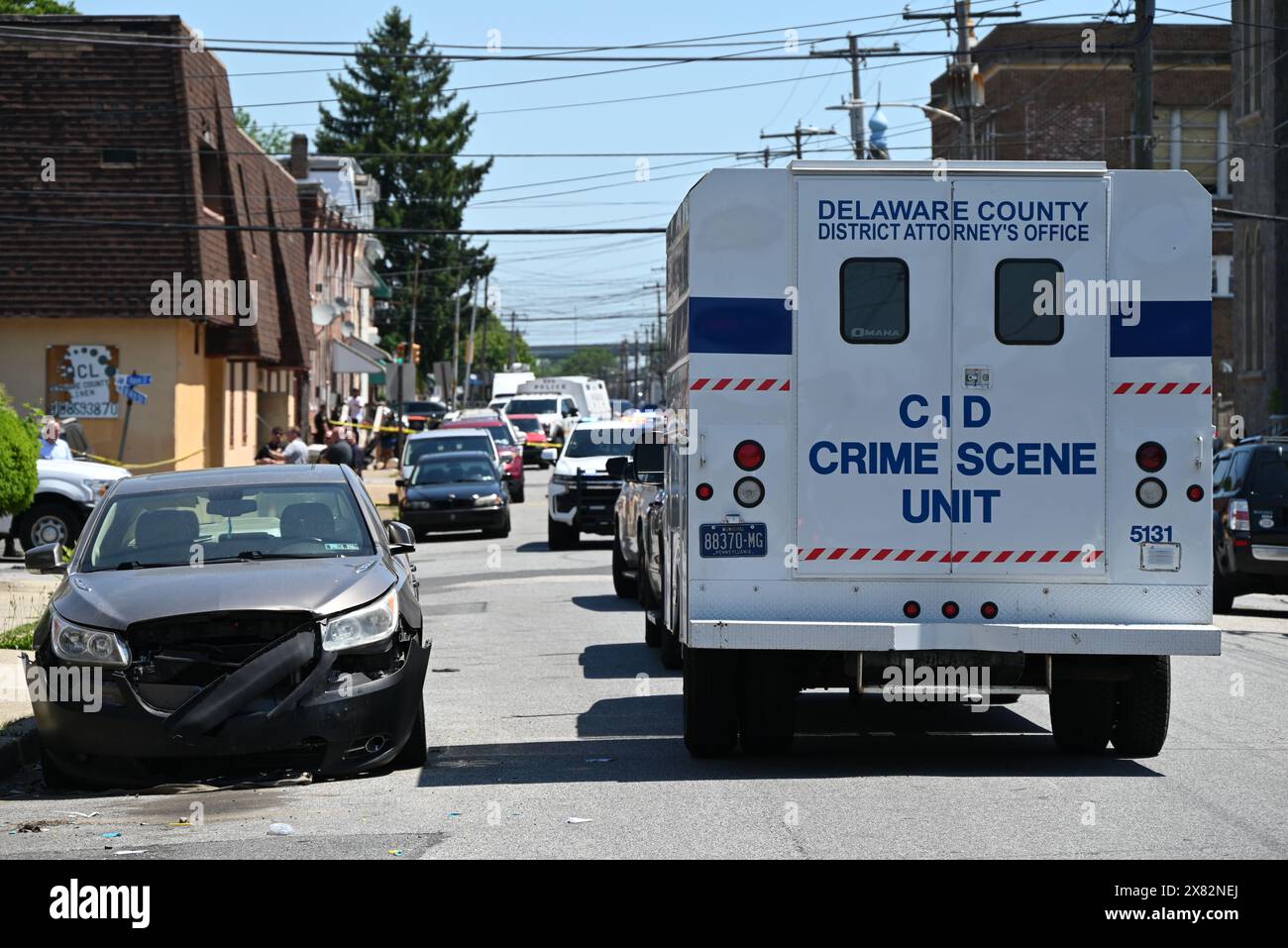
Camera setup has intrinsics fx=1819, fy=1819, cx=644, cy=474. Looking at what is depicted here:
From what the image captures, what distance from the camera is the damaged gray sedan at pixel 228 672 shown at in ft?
29.6

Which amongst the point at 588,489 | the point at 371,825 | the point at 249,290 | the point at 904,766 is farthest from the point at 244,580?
the point at 249,290

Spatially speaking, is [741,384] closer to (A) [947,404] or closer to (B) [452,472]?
(A) [947,404]

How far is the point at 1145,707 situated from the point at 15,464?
15008 millimetres

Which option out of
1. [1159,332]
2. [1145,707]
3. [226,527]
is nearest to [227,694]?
[226,527]

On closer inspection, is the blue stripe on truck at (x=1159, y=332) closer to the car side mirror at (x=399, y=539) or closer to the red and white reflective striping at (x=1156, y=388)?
the red and white reflective striping at (x=1156, y=388)

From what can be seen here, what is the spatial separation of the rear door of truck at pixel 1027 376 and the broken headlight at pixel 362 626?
298 cm

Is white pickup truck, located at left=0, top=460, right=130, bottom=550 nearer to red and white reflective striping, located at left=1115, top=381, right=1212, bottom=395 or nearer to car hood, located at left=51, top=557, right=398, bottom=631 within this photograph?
car hood, located at left=51, top=557, right=398, bottom=631

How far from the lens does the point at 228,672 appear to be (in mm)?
9109

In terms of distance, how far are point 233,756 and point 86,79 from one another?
28.1 metres

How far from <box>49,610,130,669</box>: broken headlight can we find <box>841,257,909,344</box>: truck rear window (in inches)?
159

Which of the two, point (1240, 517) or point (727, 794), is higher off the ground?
point (1240, 517)

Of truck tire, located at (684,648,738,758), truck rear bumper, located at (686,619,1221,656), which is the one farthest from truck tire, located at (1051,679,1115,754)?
truck tire, located at (684,648,738,758)

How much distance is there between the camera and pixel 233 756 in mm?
9078

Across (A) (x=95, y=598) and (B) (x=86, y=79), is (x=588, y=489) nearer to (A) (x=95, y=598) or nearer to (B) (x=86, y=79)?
(B) (x=86, y=79)
